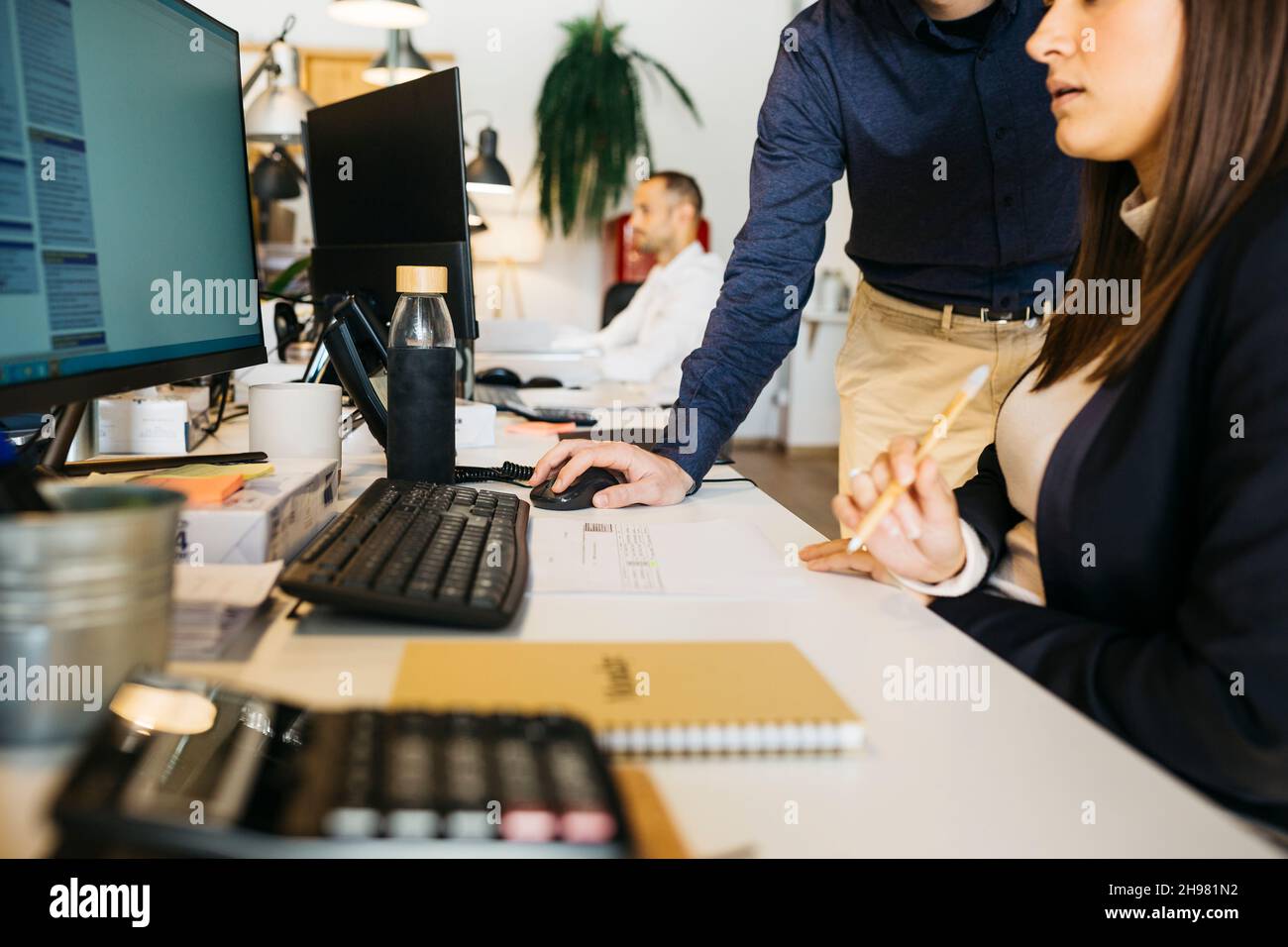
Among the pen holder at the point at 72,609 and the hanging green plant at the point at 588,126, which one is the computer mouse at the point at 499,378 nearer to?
the pen holder at the point at 72,609

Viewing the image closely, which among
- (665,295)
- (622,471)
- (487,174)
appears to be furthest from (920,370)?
(487,174)

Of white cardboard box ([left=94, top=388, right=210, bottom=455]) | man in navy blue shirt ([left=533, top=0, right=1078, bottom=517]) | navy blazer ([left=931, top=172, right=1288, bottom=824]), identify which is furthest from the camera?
man in navy blue shirt ([left=533, top=0, right=1078, bottom=517])

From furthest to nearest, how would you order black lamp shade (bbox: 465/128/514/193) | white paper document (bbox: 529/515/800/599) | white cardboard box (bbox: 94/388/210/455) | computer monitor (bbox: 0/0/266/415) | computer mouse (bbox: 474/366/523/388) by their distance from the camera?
1. black lamp shade (bbox: 465/128/514/193)
2. computer mouse (bbox: 474/366/523/388)
3. white cardboard box (bbox: 94/388/210/455)
4. white paper document (bbox: 529/515/800/599)
5. computer monitor (bbox: 0/0/266/415)

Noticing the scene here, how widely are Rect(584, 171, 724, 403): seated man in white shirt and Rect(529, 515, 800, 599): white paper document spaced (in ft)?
7.61

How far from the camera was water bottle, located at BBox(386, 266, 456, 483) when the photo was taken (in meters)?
1.11

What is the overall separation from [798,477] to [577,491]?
13.5ft

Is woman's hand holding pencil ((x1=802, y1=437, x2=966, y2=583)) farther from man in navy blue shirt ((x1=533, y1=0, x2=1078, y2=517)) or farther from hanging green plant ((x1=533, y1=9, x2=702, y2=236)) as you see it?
hanging green plant ((x1=533, y1=9, x2=702, y2=236))

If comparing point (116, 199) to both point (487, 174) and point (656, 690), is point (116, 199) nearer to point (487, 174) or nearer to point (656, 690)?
point (656, 690)

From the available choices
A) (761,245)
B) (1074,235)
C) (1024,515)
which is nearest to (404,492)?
(1024,515)

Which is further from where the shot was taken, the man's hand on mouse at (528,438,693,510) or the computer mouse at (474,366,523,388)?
the computer mouse at (474,366,523,388)

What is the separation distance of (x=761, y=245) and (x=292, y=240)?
493 cm

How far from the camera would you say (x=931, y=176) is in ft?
5.48

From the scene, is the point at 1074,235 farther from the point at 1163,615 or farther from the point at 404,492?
the point at 404,492

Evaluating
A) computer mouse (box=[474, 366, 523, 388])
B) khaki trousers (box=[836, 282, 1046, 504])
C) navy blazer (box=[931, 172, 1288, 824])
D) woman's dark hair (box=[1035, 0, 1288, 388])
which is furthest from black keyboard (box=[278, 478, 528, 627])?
computer mouse (box=[474, 366, 523, 388])
